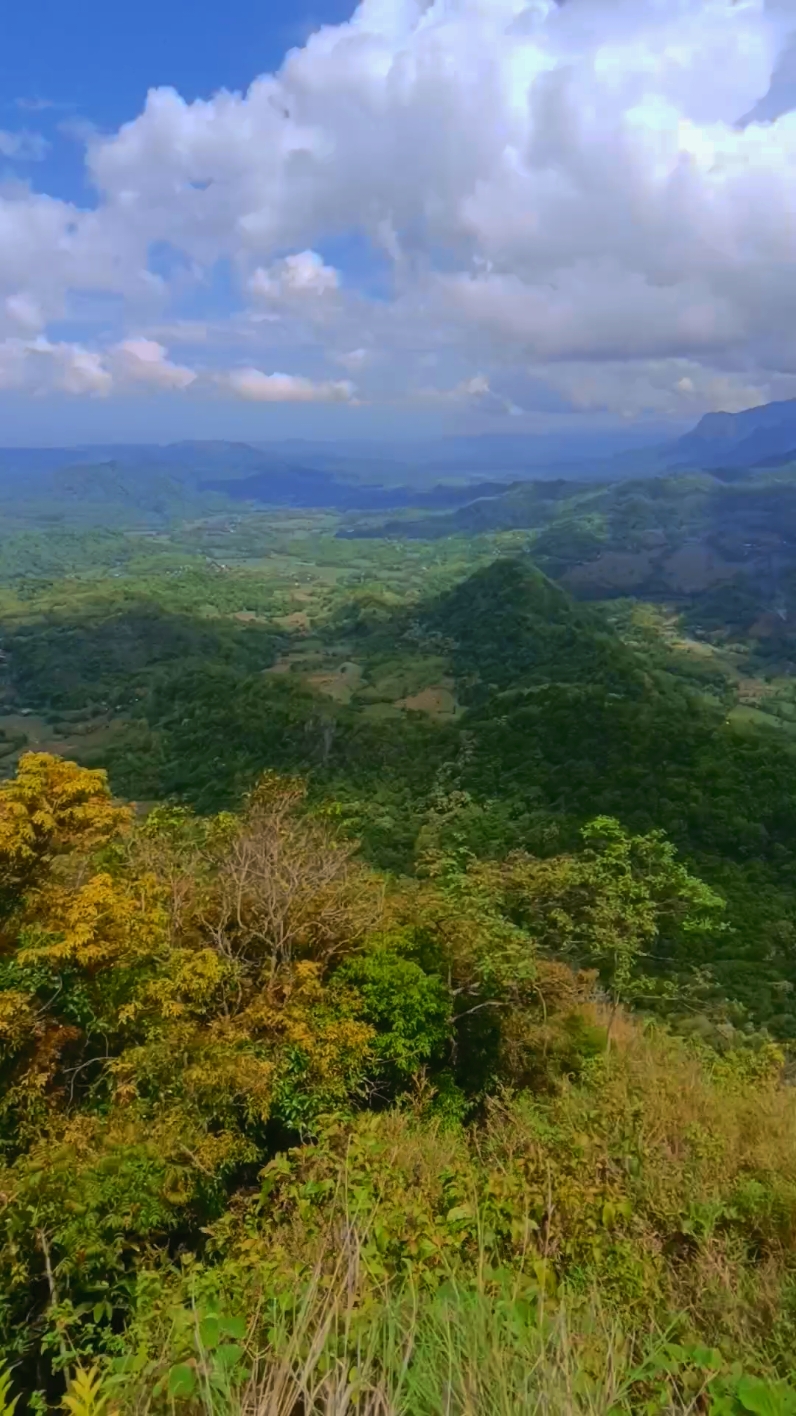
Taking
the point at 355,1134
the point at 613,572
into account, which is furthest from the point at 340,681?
the point at 613,572

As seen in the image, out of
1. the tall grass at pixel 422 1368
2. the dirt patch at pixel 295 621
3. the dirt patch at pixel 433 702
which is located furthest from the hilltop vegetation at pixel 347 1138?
the dirt patch at pixel 295 621

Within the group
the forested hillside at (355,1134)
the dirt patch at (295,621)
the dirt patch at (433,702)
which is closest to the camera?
the forested hillside at (355,1134)

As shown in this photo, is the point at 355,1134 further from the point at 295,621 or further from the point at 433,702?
the point at 295,621

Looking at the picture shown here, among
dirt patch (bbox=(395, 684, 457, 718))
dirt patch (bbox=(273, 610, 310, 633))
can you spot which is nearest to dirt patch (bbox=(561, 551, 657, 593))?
dirt patch (bbox=(273, 610, 310, 633))

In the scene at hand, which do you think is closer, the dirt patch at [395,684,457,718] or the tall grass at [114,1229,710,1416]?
the tall grass at [114,1229,710,1416]

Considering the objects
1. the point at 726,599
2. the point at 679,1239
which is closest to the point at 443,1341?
the point at 679,1239

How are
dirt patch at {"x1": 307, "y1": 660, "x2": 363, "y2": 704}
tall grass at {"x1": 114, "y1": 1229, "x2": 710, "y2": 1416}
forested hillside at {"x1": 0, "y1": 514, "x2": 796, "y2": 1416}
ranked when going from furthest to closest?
1. dirt patch at {"x1": 307, "y1": 660, "x2": 363, "y2": 704}
2. forested hillside at {"x1": 0, "y1": 514, "x2": 796, "y2": 1416}
3. tall grass at {"x1": 114, "y1": 1229, "x2": 710, "y2": 1416}

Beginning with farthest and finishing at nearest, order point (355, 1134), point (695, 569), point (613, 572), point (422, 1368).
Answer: point (613, 572) < point (695, 569) < point (355, 1134) < point (422, 1368)

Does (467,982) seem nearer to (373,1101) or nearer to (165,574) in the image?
(373,1101)

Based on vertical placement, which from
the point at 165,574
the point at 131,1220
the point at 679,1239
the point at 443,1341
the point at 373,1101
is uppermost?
the point at 443,1341

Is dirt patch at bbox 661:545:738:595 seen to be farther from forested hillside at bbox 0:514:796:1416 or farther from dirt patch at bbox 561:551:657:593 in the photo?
forested hillside at bbox 0:514:796:1416

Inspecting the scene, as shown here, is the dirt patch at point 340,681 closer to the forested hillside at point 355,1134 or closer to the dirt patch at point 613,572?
the forested hillside at point 355,1134
